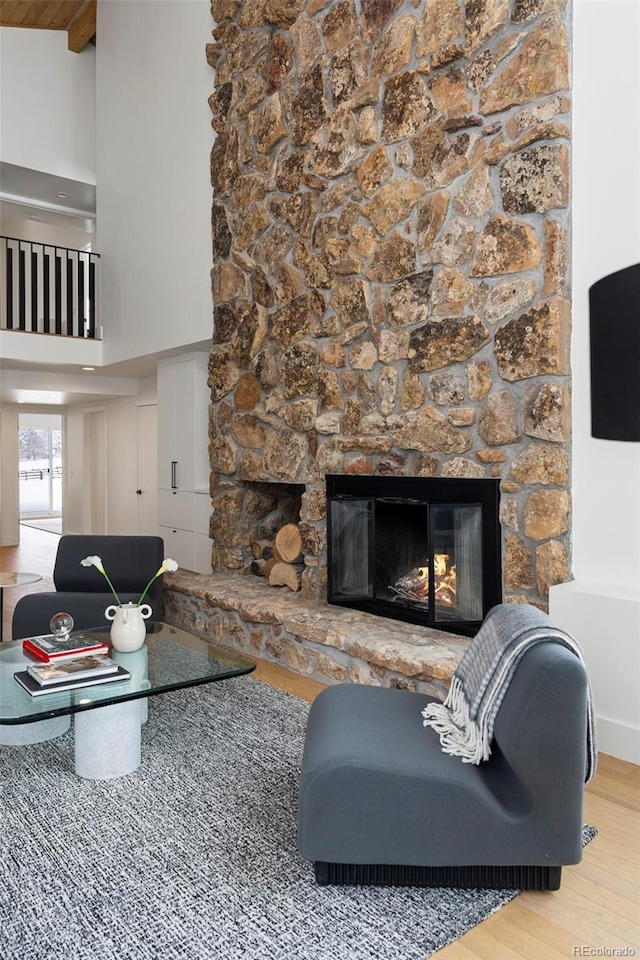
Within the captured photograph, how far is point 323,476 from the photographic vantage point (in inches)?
172

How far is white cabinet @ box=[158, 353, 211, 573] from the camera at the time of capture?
5.78m

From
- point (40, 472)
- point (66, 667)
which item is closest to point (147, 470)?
point (66, 667)

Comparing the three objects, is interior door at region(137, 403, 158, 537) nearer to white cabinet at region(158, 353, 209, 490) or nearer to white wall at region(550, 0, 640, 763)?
white cabinet at region(158, 353, 209, 490)

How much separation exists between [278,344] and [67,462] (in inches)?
293

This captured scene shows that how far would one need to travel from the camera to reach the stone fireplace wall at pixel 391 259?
10.5ft

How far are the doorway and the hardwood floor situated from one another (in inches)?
485

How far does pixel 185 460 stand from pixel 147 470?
2727mm

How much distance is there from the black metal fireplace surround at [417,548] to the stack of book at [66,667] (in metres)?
1.70

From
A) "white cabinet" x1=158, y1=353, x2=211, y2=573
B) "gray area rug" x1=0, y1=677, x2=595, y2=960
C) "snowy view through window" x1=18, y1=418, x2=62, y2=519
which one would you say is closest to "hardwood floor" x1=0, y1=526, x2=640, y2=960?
"gray area rug" x1=0, y1=677, x2=595, y2=960

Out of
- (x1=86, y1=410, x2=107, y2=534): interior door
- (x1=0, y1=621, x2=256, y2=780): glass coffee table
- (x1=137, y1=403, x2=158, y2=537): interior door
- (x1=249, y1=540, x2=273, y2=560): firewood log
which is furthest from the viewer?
(x1=86, y1=410, x2=107, y2=534): interior door

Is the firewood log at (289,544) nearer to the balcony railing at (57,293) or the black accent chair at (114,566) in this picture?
the black accent chair at (114,566)

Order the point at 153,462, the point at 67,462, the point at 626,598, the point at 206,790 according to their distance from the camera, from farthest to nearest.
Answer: the point at 67,462 → the point at 153,462 → the point at 626,598 → the point at 206,790

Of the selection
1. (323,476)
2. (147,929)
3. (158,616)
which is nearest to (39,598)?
(158,616)

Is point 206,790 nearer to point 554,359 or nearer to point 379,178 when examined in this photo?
point 554,359
